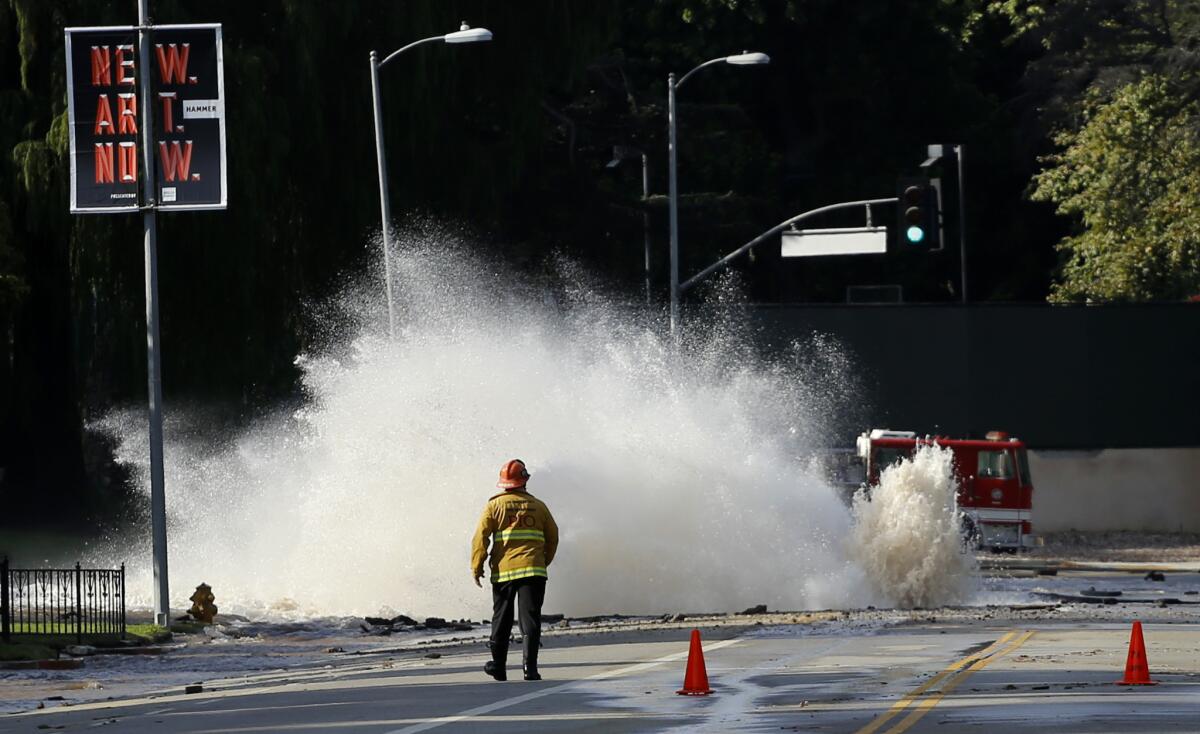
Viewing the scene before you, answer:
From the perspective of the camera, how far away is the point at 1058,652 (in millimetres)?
19375

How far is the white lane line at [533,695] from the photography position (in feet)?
46.0

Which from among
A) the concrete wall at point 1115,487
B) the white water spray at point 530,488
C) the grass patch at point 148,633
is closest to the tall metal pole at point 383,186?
the white water spray at point 530,488

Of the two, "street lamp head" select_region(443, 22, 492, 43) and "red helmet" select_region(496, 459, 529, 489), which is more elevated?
"street lamp head" select_region(443, 22, 492, 43)

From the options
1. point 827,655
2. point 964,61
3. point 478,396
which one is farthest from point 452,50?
point 964,61

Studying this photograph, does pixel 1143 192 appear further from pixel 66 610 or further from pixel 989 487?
pixel 66 610

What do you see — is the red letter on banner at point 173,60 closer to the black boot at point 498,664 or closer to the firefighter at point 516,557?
the firefighter at point 516,557

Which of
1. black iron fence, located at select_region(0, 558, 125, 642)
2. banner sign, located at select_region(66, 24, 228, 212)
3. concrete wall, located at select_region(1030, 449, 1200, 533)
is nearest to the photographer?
black iron fence, located at select_region(0, 558, 125, 642)

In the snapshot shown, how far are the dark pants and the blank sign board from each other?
23.6 metres

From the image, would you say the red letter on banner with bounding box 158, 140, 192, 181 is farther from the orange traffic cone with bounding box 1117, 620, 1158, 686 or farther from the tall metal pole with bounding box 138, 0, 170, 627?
the orange traffic cone with bounding box 1117, 620, 1158, 686

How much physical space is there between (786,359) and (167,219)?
67.2 ft

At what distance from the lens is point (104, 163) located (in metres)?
25.8

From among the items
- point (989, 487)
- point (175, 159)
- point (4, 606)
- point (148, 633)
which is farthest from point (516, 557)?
point (989, 487)

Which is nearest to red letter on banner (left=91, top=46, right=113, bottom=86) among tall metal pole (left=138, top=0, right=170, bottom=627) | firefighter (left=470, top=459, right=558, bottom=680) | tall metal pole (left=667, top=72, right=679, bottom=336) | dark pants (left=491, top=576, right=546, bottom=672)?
tall metal pole (left=138, top=0, right=170, bottom=627)

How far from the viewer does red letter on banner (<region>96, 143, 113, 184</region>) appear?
25812 millimetres
